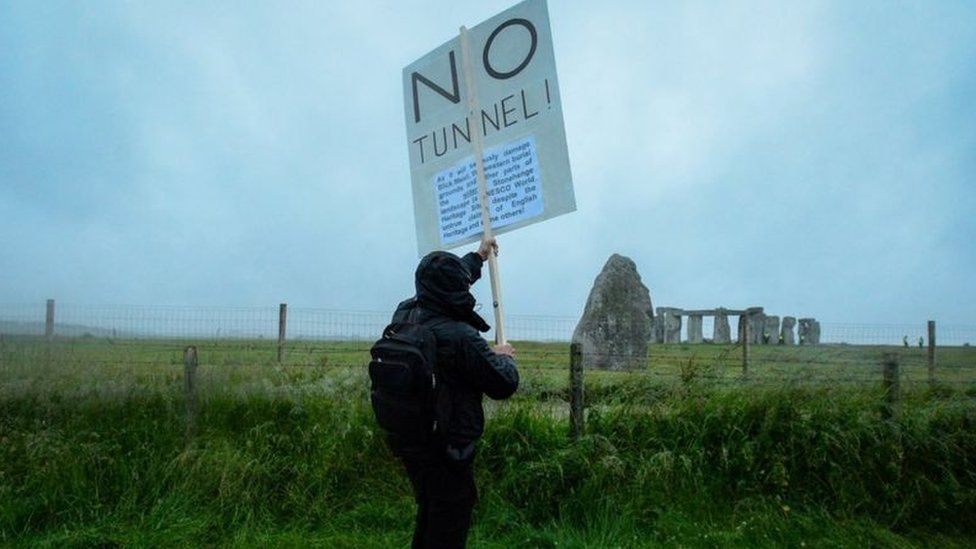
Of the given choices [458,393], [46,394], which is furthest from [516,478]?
[46,394]

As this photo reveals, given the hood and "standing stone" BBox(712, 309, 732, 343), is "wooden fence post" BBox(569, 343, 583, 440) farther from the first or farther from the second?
"standing stone" BBox(712, 309, 732, 343)

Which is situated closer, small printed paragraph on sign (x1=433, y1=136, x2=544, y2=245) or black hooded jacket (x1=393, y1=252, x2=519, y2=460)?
black hooded jacket (x1=393, y1=252, x2=519, y2=460)

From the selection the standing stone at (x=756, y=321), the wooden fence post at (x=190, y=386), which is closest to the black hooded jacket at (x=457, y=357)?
the wooden fence post at (x=190, y=386)

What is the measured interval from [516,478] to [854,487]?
8.22ft

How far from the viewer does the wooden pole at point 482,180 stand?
3733mm

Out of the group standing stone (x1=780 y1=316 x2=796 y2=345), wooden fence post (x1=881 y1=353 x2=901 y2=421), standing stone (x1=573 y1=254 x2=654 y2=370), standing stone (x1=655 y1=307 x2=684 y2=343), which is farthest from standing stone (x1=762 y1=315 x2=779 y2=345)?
wooden fence post (x1=881 y1=353 x2=901 y2=421)

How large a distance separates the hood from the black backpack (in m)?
0.14

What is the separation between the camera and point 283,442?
5.55m

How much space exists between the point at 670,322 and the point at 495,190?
90.1ft

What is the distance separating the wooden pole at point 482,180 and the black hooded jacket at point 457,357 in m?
0.43

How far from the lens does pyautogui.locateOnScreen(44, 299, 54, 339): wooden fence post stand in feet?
23.5

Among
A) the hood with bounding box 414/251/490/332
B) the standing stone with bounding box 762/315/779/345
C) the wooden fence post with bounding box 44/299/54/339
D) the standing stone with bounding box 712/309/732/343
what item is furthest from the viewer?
the standing stone with bounding box 762/315/779/345

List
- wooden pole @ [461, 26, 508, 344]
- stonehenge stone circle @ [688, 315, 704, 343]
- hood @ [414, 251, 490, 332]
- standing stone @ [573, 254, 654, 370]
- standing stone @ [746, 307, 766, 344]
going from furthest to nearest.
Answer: stonehenge stone circle @ [688, 315, 704, 343] < standing stone @ [746, 307, 766, 344] < standing stone @ [573, 254, 654, 370] < wooden pole @ [461, 26, 508, 344] < hood @ [414, 251, 490, 332]

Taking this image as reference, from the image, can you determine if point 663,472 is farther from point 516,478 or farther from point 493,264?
point 493,264
